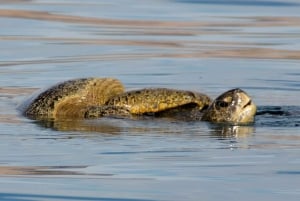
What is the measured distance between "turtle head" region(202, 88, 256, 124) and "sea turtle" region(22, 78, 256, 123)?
16cm

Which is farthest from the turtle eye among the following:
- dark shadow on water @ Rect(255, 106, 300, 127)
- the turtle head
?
dark shadow on water @ Rect(255, 106, 300, 127)

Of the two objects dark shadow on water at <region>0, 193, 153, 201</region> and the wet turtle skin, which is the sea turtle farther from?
dark shadow on water at <region>0, 193, 153, 201</region>

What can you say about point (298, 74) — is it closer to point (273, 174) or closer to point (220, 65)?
point (220, 65)

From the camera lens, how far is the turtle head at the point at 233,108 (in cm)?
1130

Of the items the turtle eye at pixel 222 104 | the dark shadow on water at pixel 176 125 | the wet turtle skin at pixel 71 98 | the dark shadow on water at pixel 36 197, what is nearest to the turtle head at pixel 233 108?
the turtle eye at pixel 222 104

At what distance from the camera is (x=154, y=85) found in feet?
44.7

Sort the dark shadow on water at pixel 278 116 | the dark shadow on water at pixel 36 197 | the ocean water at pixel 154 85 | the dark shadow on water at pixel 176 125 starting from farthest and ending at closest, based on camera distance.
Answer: the dark shadow on water at pixel 278 116 → the dark shadow on water at pixel 176 125 → the ocean water at pixel 154 85 → the dark shadow on water at pixel 36 197

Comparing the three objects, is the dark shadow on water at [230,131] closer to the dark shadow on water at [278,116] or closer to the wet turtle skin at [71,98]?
the dark shadow on water at [278,116]

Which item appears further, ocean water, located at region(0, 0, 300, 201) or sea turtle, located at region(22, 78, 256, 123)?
sea turtle, located at region(22, 78, 256, 123)

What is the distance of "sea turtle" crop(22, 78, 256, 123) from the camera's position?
11.9 metres

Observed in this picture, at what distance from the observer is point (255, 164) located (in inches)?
361

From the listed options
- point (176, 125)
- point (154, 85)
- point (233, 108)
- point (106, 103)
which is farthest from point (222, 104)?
point (154, 85)

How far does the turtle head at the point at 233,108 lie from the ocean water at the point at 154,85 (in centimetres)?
13

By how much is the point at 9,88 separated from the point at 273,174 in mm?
5363
